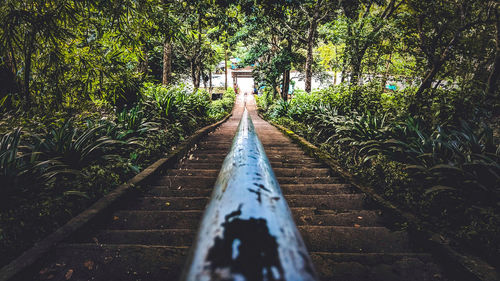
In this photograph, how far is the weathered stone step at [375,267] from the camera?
129cm

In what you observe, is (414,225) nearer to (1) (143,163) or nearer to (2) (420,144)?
(2) (420,144)

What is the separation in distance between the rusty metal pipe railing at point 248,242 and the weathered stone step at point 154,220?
4.37ft

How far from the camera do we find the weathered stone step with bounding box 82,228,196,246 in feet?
5.08

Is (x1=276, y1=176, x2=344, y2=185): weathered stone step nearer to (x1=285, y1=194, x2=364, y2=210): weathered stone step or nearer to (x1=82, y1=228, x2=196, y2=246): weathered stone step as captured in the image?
(x1=285, y1=194, x2=364, y2=210): weathered stone step

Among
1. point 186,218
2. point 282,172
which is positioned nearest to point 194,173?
point 186,218

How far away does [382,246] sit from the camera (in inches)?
64.2

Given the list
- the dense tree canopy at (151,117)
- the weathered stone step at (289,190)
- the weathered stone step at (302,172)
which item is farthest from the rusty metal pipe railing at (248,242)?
the weathered stone step at (302,172)

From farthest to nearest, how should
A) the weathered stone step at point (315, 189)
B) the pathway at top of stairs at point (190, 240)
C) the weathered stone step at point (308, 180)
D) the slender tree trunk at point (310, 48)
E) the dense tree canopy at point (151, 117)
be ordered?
the slender tree trunk at point (310, 48)
the weathered stone step at point (308, 180)
the weathered stone step at point (315, 189)
the dense tree canopy at point (151, 117)
the pathway at top of stairs at point (190, 240)

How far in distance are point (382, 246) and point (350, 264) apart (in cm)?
47

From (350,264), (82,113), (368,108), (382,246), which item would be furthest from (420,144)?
(82,113)

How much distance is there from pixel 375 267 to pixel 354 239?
32 cm

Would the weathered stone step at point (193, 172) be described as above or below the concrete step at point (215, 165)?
above

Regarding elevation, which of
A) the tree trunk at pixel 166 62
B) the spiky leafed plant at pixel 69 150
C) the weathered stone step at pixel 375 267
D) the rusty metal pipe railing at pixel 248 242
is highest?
the tree trunk at pixel 166 62

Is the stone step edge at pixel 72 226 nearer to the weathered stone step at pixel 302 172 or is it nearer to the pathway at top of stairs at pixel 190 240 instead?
the pathway at top of stairs at pixel 190 240
